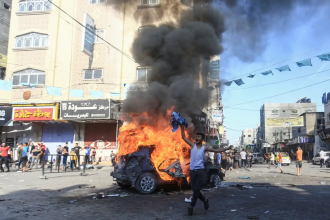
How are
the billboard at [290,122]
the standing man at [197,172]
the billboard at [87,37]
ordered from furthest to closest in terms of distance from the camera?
1. the billboard at [290,122]
2. the billboard at [87,37]
3. the standing man at [197,172]

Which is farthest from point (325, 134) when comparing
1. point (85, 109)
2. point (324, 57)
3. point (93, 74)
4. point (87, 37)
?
point (87, 37)

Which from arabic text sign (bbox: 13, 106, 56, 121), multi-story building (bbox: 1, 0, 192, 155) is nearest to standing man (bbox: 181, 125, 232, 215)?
multi-story building (bbox: 1, 0, 192, 155)

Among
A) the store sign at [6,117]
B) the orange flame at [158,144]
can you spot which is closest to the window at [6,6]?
the store sign at [6,117]

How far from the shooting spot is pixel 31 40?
22609 millimetres

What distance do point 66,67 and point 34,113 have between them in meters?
4.24

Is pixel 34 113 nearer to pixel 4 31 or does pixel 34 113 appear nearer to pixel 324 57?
pixel 4 31

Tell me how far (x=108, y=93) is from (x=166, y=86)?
1107 centimetres

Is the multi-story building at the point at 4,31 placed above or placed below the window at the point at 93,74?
above

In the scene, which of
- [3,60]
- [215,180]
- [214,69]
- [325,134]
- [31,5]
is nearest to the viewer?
[215,180]

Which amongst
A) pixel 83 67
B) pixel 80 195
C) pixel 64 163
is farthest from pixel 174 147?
pixel 83 67

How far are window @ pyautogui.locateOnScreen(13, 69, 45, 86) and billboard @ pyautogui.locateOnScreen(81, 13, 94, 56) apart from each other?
4.55 m

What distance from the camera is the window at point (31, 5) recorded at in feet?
74.1

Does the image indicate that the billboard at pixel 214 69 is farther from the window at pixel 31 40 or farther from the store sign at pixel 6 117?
the store sign at pixel 6 117

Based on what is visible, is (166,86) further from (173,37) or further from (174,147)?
(174,147)
